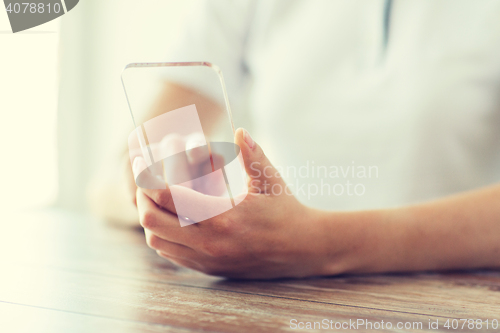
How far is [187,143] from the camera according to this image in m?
0.26

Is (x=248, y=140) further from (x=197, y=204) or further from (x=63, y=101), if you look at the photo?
(x=63, y=101)

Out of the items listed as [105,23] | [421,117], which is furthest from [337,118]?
[105,23]

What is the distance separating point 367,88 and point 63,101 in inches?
47.6

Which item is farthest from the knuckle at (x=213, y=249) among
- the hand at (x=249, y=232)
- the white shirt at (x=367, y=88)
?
the white shirt at (x=367, y=88)

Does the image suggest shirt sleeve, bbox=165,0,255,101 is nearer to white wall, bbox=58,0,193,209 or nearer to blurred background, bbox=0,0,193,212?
blurred background, bbox=0,0,193,212

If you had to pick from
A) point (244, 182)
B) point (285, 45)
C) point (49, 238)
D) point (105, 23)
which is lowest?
point (49, 238)

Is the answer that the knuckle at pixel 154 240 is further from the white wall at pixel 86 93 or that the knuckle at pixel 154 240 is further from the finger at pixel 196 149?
the white wall at pixel 86 93

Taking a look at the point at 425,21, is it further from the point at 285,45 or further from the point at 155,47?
the point at 155,47

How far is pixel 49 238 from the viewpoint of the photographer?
0.45 metres

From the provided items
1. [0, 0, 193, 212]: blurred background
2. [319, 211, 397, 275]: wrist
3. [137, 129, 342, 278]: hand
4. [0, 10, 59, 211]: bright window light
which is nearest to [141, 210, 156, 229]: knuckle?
[137, 129, 342, 278]: hand

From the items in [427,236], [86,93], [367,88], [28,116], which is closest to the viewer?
[427,236]

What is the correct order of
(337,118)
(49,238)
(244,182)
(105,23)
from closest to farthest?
(244,182)
(49,238)
(337,118)
(105,23)

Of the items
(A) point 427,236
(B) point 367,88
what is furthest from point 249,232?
(B) point 367,88

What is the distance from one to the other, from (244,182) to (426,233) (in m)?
0.18
